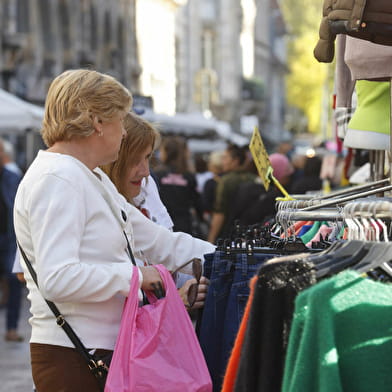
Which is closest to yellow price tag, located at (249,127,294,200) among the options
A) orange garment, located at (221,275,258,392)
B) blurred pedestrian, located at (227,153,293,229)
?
orange garment, located at (221,275,258,392)

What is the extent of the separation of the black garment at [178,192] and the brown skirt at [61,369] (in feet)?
18.4

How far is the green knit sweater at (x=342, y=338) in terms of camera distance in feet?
7.02

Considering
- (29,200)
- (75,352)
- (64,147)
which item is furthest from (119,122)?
(75,352)

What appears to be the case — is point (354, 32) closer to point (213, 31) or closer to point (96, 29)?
point (96, 29)

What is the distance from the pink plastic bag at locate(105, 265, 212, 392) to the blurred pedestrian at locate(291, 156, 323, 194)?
7149 mm

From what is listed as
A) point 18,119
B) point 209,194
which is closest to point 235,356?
point 18,119

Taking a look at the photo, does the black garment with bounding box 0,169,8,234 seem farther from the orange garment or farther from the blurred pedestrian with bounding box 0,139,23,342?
the orange garment

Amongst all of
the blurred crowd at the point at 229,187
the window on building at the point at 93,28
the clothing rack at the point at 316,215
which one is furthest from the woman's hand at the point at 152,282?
the window on building at the point at 93,28

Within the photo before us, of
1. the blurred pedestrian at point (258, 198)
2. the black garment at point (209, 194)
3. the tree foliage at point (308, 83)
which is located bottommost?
the tree foliage at point (308, 83)

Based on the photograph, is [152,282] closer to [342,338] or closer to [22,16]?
[342,338]

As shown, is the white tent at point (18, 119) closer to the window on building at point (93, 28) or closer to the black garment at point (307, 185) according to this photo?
the black garment at point (307, 185)

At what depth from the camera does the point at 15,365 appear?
7.77m

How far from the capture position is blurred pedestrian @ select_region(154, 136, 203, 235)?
8.91m

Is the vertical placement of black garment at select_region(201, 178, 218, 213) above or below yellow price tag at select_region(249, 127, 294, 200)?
below
